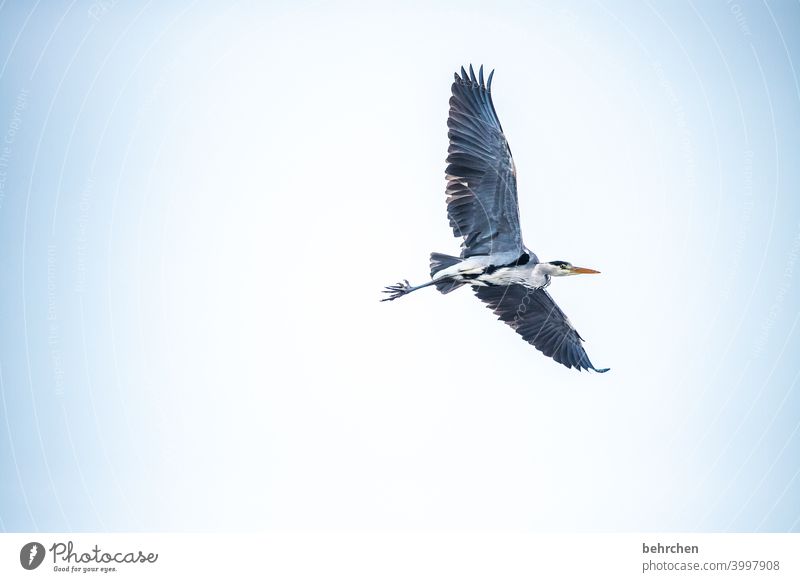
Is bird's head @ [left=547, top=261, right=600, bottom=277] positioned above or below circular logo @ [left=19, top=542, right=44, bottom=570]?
above

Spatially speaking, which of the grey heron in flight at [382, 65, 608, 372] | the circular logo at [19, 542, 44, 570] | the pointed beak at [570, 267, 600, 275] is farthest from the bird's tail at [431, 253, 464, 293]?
the circular logo at [19, 542, 44, 570]

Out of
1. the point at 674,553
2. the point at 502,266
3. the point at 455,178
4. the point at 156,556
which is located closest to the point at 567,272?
the point at 502,266

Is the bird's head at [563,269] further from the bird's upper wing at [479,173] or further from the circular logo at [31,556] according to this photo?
the circular logo at [31,556]

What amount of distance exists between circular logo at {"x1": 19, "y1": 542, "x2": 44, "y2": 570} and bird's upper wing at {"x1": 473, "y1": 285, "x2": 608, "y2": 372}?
8267 mm

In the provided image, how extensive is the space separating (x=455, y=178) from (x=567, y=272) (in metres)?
2.73

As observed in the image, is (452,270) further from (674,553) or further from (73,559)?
(73,559)

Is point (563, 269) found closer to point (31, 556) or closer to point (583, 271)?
point (583, 271)

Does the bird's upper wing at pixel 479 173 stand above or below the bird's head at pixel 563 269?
above

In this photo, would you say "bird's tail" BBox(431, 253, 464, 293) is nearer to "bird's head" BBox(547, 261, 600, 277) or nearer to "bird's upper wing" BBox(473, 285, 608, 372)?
"bird's upper wing" BBox(473, 285, 608, 372)

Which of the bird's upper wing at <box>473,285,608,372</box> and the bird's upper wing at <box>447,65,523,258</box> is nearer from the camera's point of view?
the bird's upper wing at <box>447,65,523,258</box>

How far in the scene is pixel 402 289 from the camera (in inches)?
798

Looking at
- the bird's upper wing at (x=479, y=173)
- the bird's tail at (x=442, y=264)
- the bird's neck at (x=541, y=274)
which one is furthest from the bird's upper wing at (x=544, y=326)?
the bird's upper wing at (x=479, y=173)

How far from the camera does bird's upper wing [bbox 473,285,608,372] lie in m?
21.9

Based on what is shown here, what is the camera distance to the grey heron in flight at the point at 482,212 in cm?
1961
